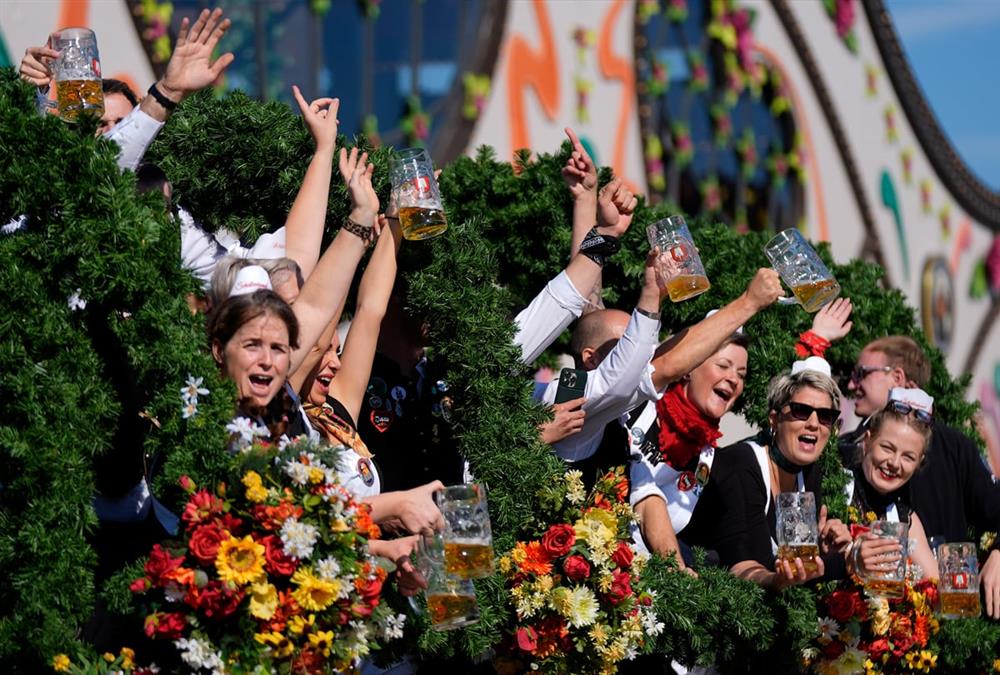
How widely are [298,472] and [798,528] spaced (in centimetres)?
171

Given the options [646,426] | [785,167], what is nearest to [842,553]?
[646,426]

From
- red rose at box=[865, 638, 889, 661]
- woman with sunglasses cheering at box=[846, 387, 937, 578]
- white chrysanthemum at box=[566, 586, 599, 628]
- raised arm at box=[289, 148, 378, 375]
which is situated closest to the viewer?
raised arm at box=[289, 148, 378, 375]

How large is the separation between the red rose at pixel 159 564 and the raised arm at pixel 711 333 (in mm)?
1796

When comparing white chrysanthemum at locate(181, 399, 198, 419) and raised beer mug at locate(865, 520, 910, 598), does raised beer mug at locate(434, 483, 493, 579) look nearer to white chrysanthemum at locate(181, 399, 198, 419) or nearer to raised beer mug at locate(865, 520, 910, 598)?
white chrysanthemum at locate(181, 399, 198, 419)

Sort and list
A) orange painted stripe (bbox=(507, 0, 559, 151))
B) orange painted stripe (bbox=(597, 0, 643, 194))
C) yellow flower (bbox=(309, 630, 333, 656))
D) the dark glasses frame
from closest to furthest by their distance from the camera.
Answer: yellow flower (bbox=(309, 630, 333, 656))
the dark glasses frame
orange painted stripe (bbox=(507, 0, 559, 151))
orange painted stripe (bbox=(597, 0, 643, 194))

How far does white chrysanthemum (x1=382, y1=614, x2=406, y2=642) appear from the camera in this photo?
3449mm

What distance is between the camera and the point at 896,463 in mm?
5301

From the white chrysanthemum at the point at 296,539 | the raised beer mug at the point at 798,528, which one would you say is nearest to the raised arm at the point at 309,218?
the white chrysanthemum at the point at 296,539

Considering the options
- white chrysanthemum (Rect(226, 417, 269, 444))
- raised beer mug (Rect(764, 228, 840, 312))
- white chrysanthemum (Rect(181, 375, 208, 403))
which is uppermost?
raised beer mug (Rect(764, 228, 840, 312))

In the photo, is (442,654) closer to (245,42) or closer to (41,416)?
(41,416)

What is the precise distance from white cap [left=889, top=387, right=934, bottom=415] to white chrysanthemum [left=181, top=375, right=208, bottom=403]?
2.89 meters

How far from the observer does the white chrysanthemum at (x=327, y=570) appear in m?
3.23

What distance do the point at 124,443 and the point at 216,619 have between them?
608 millimetres

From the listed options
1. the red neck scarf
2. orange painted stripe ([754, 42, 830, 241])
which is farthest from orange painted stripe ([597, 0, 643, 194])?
the red neck scarf
